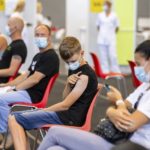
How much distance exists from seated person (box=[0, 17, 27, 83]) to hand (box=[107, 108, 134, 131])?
224cm

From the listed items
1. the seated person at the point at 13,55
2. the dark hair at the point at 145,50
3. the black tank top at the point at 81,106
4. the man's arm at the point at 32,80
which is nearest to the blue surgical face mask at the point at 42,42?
the man's arm at the point at 32,80

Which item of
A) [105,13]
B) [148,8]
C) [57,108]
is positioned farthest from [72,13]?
[57,108]

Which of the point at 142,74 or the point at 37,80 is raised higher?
the point at 142,74

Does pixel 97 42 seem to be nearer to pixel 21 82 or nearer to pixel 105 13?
pixel 105 13

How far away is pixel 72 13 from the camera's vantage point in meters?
13.1

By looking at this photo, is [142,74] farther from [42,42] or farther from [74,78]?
[42,42]

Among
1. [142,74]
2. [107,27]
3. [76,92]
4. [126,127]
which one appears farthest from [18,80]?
[107,27]

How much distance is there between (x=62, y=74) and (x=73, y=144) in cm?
850

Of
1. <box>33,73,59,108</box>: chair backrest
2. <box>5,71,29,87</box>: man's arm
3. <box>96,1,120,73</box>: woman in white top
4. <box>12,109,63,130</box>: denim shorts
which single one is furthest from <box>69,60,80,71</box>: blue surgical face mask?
<box>96,1,120,73</box>: woman in white top

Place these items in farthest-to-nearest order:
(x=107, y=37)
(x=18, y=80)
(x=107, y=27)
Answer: (x=107, y=37), (x=107, y=27), (x=18, y=80)

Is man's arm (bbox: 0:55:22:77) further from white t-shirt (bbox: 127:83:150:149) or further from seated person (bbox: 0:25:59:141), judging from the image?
white t-shirt (bbox: 127:83:150:149)

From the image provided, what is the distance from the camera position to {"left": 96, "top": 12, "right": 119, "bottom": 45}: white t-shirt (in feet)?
34.3

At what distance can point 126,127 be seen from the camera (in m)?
3.09

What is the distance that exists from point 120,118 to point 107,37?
757 cm
